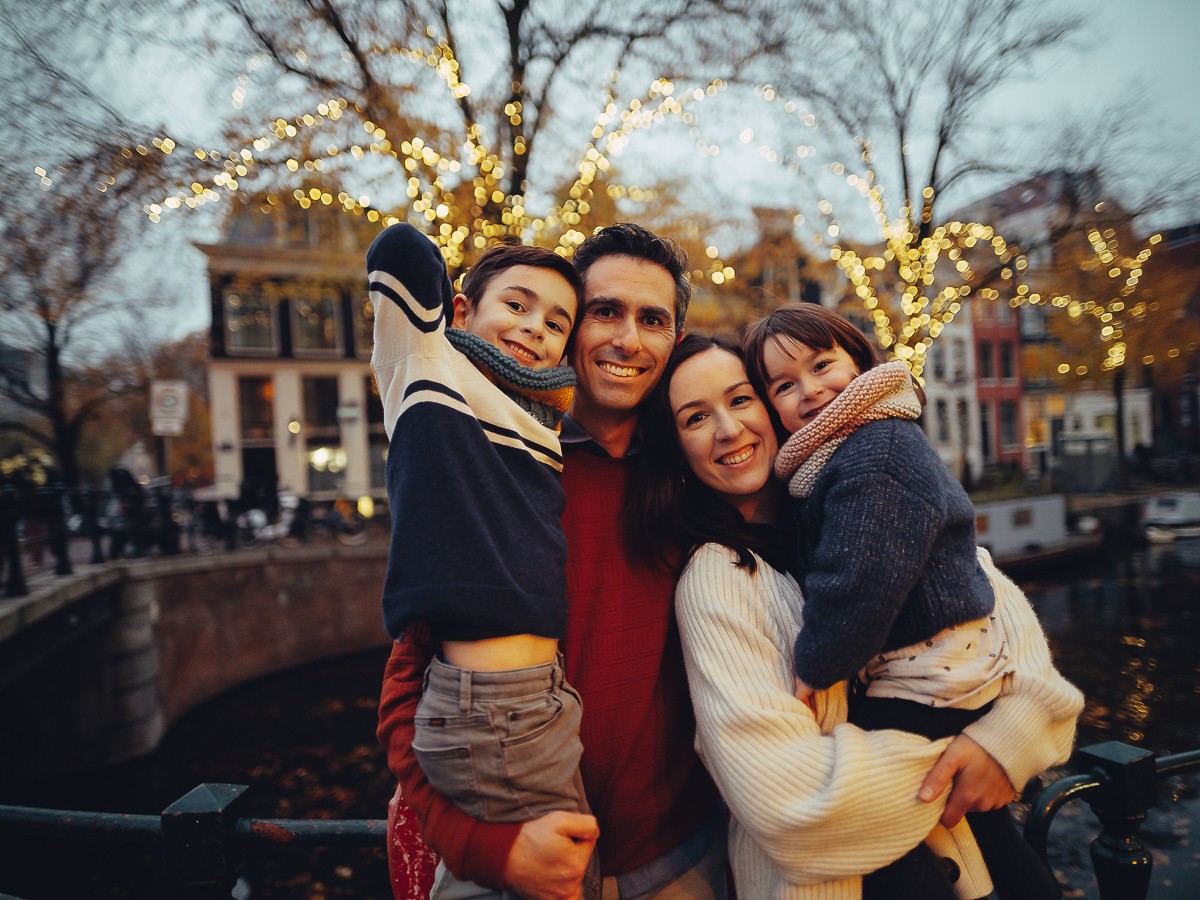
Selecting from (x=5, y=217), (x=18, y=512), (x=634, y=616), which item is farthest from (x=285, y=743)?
(x=634, y=616)

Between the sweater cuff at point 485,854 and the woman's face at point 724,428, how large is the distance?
857 mm

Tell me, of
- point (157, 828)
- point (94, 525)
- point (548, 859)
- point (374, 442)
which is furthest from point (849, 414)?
point (374, 442)

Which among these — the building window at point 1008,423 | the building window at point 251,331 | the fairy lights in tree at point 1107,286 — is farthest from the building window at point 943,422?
the building window at point 251,331

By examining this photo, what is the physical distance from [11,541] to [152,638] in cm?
294

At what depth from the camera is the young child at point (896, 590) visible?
1218mm

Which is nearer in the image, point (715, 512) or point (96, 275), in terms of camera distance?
point (715, 512)

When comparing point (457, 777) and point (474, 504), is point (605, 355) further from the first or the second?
point (457, 777)

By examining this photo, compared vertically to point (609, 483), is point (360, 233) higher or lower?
higher

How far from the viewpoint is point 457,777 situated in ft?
3.31

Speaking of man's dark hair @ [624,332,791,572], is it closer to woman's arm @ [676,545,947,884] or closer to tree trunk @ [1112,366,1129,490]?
woman's arm @ [676,545,947,884]

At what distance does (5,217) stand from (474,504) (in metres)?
8.27

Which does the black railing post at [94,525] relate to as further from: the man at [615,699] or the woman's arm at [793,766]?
the woman's arm at [793,766]

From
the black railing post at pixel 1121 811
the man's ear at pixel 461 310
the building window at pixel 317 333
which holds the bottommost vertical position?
the black railing post at pixel 1121 811

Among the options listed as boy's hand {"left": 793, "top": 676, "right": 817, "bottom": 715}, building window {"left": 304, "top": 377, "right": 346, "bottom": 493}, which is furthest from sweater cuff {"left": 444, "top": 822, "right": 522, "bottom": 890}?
building window {"left": 304, "top": 377, "right": 346, "bottom": 493}
